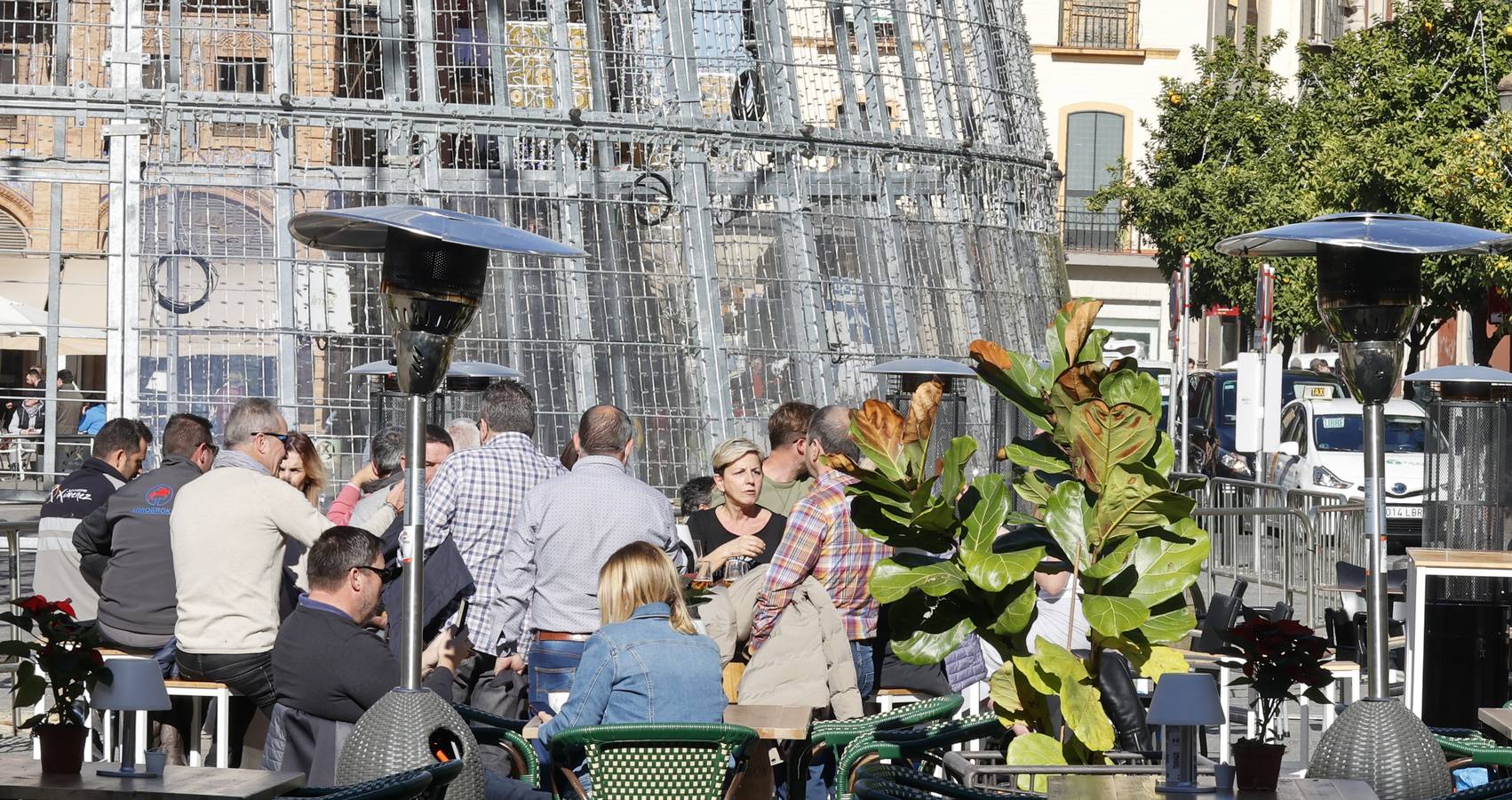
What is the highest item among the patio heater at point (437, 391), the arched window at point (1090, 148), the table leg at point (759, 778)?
the arched window at point (1090, 148)

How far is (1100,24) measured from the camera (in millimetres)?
48438

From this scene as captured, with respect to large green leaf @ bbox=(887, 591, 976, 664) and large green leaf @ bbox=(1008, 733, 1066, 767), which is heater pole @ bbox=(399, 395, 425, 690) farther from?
large green leaf @ bbox=(1008, 733, 1066, 767)

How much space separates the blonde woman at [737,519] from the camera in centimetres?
890

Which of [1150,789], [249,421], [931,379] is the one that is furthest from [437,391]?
[1150,789]

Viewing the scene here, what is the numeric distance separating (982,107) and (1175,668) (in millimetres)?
11340

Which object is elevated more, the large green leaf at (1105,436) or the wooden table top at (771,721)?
the large green leaf at (1105,436)

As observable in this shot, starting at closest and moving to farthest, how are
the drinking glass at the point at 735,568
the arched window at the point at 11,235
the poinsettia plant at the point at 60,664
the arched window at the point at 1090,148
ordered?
1. the poinsettia plant at the point at 60,664
2. the drinking glass at the point at 735,568
3. the arched window at the point at 11,235
4. the arched window at the point at 1090,148

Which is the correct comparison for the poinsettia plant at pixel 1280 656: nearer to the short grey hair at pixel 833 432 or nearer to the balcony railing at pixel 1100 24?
the short grey hair at pixel 833 432

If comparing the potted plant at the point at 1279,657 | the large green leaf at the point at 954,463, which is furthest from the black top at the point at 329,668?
the potted plant at the point at 1279,657

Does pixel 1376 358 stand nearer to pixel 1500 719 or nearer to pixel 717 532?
pixel 1500 719

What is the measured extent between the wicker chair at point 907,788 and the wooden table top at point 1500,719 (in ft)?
7.27

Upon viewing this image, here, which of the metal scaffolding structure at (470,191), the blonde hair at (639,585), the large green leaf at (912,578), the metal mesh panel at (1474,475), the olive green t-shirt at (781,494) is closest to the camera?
the large green leaf at (912,578)

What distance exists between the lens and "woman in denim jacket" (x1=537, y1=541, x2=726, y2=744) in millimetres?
6824

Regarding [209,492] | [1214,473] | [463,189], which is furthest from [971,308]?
[1214,473]
